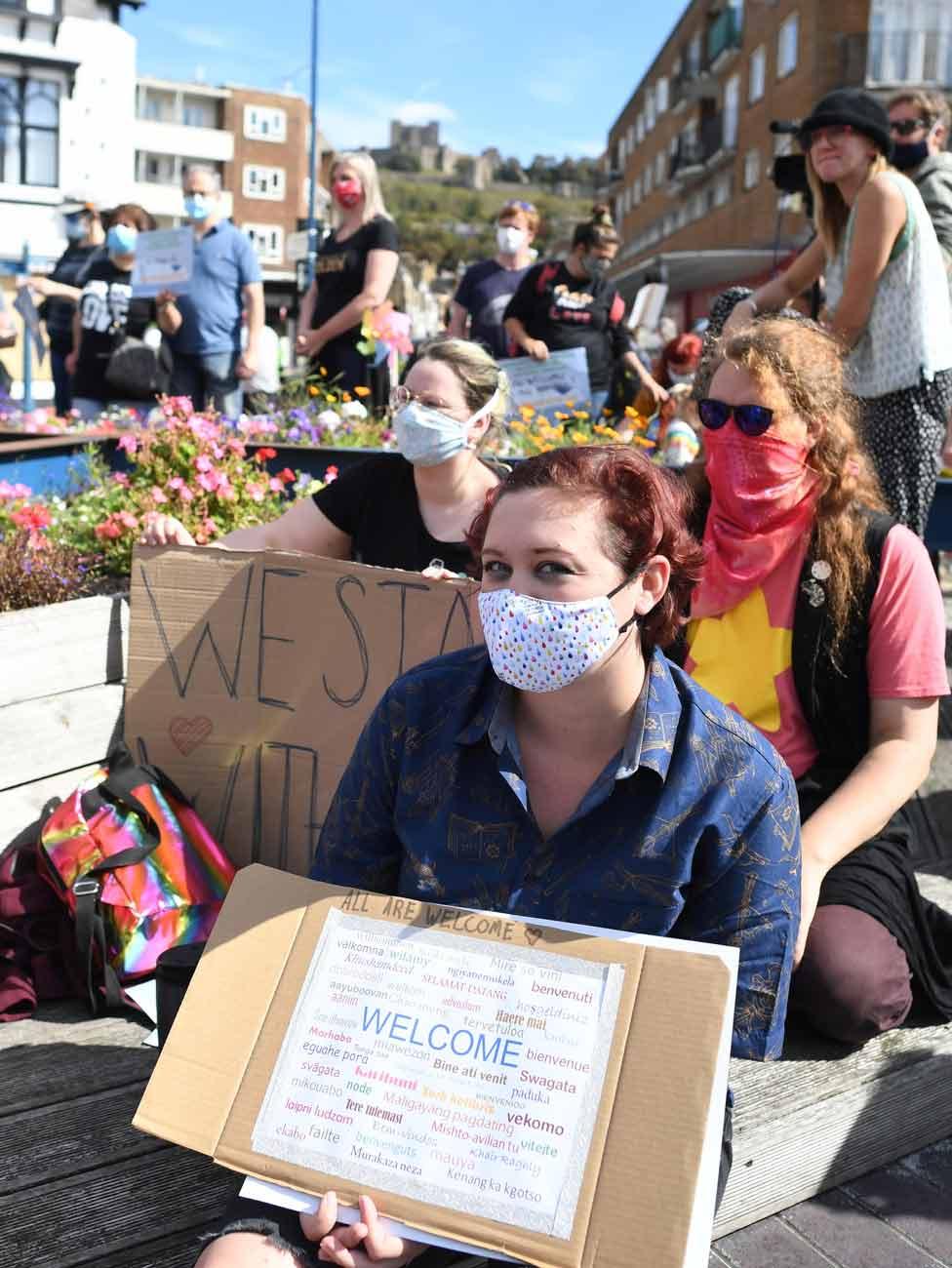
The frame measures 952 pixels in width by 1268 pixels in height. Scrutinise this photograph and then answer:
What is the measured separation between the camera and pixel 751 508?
2.78m

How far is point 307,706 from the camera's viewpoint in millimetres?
3492

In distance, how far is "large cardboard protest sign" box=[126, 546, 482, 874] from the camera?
3416 millimetres

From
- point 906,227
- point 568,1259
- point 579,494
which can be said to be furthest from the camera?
point 906,227

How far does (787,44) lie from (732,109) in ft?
25.0

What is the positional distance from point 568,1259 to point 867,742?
4.67ft

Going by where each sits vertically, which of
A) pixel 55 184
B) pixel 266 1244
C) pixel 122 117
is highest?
pixel 122 117

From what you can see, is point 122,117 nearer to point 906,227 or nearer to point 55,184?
point 55,184

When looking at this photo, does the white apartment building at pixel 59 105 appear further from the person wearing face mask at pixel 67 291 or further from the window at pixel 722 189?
the person wearing face mask at pixel 67 291

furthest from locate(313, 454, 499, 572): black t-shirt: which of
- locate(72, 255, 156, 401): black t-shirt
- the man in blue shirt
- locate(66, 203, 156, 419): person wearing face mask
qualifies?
locate(72, 255, 156, 401): black t-shirt

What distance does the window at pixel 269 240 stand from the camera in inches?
2769

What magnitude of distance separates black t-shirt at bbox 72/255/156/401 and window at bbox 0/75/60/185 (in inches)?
1425

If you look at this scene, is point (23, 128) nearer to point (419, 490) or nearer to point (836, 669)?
point (419, 490)

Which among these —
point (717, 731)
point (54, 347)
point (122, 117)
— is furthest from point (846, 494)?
point (122, 117)

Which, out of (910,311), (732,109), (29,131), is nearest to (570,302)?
(910,311)
